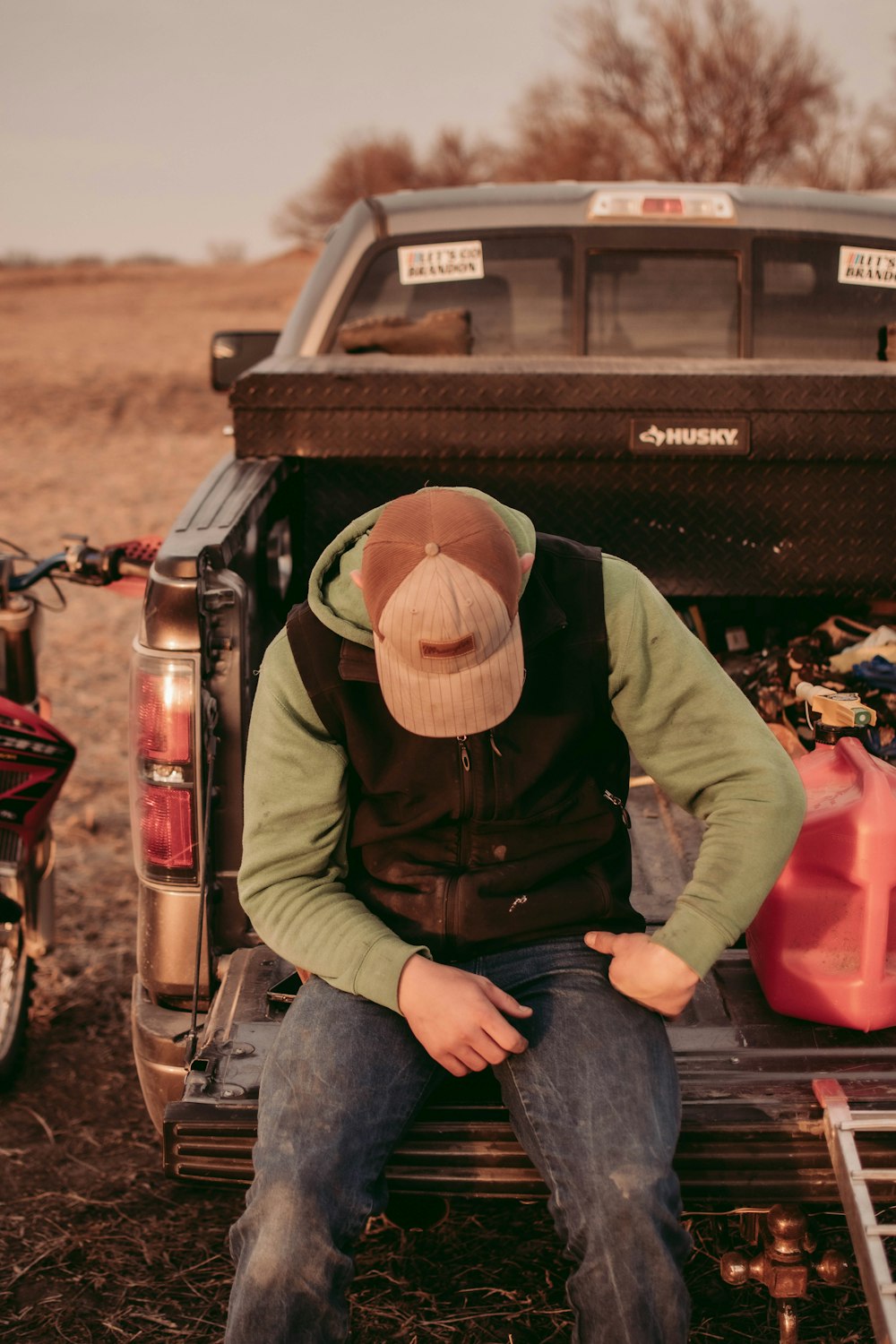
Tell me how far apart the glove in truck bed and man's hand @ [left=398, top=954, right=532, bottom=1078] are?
7.9 inches

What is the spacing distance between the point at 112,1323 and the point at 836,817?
5.74 feet

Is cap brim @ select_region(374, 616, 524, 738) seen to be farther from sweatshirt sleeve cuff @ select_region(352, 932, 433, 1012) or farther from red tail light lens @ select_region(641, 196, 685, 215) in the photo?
red tail light lens @ select_region(641, 196, 685, 215)

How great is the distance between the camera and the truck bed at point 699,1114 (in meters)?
2.15

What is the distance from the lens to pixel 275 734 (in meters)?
2.24

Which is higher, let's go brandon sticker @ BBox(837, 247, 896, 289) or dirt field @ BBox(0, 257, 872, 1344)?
let's go brandon sticker @ BBox(837, 247, 896, 289)

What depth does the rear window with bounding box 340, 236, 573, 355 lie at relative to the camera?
4.52 metres

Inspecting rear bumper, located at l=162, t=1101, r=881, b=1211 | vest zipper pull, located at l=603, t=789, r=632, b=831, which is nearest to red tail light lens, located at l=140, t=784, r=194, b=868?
rear bumper, located at l=162, t=1101, r=881, b=1211

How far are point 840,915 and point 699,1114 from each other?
0.46 m

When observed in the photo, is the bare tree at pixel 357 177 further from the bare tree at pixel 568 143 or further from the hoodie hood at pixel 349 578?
the hoodie hood at pixel 349 578

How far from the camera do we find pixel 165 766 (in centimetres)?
256

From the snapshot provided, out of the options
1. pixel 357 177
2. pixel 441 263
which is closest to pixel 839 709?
pixel 441 263

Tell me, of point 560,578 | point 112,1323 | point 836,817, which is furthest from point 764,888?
point 112,1323

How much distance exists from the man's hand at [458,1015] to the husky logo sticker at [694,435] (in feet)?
5.05

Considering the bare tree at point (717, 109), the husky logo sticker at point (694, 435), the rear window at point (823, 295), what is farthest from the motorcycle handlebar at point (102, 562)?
the bare tree at point (717, 109)
